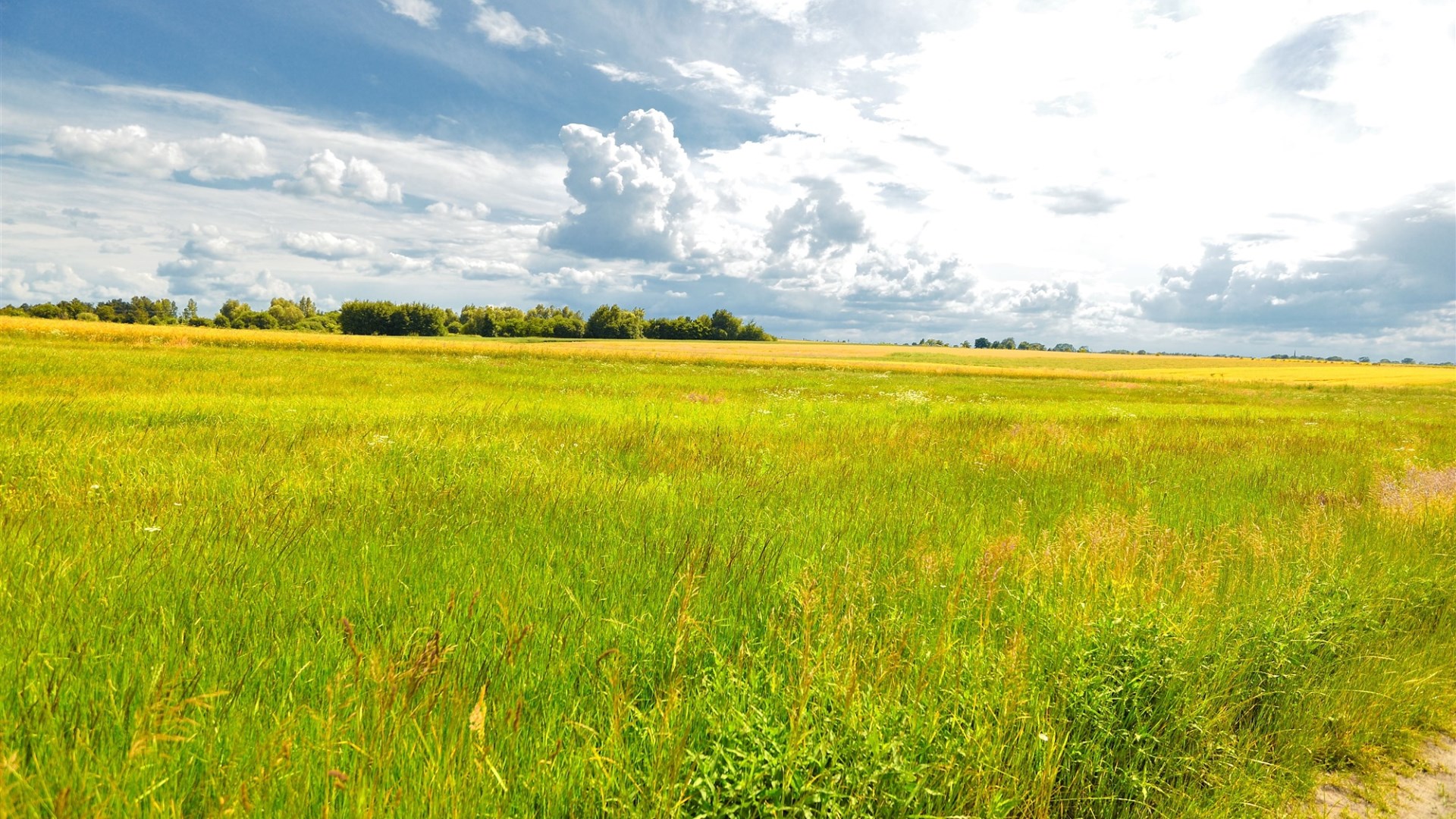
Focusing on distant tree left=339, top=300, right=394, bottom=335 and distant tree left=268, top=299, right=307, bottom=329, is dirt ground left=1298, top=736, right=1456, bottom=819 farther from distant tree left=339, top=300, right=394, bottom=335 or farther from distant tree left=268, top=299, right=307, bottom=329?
distant tree left=268, top=299, right=307, bottom=329

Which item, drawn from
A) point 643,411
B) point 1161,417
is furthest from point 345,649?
point 1161,417

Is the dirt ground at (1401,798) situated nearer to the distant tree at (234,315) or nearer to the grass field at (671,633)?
the grass field at (671,633)

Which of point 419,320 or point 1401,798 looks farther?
point 419,320

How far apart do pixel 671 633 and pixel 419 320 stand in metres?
146

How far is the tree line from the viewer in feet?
435

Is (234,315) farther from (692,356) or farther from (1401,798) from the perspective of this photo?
(1401,798)

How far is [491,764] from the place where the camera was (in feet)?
7.56

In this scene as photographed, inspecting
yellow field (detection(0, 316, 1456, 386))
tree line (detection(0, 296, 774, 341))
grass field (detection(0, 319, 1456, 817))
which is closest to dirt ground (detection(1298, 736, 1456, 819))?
grass field (detection(0, 319, 1456, 817))

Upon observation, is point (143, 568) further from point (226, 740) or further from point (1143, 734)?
point (1143, 734)

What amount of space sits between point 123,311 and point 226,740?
661ft

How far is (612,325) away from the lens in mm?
140625

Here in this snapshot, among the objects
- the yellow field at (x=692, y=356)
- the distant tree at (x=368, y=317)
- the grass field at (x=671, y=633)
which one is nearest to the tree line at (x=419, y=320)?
the distant tree at (x=368, y=317)

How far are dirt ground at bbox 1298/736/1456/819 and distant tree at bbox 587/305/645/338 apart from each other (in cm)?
13924

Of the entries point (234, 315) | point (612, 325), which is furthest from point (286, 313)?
point (612, 325)
